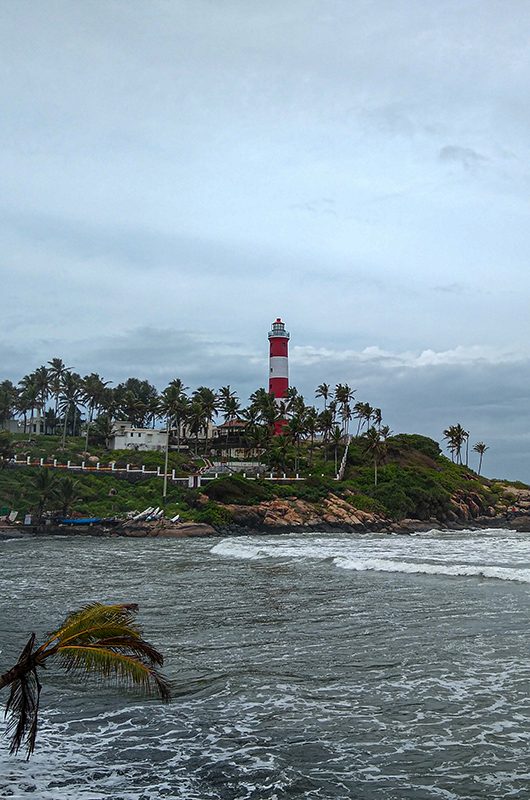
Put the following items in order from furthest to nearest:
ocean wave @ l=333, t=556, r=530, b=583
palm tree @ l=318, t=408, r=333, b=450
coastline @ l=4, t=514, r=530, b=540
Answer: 1. palm tree @ l=318, t=408, r=333, b=450
2. coastline @ l=4, t=514, r=530, b=540
3. ocean wave @ l=333, t=556, r=530, b=583

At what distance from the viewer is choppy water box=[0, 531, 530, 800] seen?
31.7 ft

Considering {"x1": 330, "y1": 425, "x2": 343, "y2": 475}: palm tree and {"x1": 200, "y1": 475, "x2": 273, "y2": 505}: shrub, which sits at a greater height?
{"x1": 330, "y1": 425, "x2": 343, "y2": 475}: palm tree

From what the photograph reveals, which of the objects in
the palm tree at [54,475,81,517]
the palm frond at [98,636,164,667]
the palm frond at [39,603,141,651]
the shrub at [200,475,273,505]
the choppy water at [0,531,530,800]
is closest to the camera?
the palm frond at [98,636,164,667]

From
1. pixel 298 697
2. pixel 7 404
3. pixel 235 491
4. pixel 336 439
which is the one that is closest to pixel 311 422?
pixel 336 439

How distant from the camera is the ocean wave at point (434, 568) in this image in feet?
97.3

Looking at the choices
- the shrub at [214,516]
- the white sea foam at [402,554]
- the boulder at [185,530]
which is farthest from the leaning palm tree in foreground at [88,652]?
the shrub at [214,516]

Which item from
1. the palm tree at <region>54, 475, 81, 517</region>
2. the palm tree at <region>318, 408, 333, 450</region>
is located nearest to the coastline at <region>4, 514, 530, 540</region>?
the palm tree at <region>54, 475, 81, 517</region>

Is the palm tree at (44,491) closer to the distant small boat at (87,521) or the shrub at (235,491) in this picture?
the distant small boat at (87,521)

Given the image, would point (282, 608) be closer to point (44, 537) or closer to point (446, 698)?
point (446, 698)

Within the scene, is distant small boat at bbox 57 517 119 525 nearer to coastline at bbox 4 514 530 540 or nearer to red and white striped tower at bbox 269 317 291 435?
coastline at bbox 4 514 530 540

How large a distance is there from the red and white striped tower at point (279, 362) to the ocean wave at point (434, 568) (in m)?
59.3

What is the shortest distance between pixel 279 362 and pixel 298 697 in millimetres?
84538

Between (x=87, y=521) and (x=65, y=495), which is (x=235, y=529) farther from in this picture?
(x=65, y=495)

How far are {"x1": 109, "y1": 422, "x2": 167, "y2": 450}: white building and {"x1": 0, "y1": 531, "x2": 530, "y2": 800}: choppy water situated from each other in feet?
207
